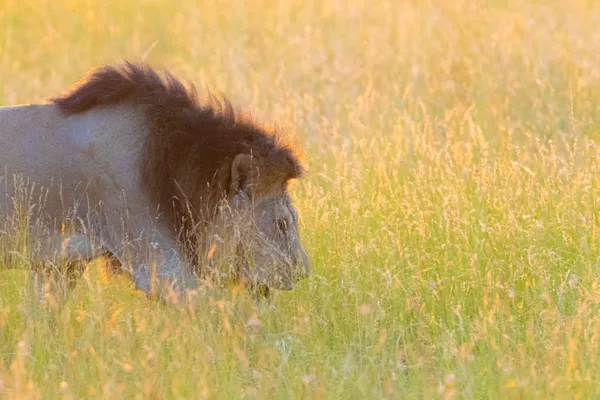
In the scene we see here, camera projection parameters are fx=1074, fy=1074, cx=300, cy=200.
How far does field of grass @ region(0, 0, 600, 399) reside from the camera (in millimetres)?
4586

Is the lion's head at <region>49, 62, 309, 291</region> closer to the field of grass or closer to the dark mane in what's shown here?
the dark mane

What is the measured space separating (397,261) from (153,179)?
1.49 meters

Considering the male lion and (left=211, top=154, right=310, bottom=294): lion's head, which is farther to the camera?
(left=211, top=154, right=310, bottom=294): lion's head

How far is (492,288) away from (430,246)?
30.4 inches

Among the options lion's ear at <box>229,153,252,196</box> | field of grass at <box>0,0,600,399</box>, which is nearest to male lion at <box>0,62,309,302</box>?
lion's ear at <box>229,153,252,196</box>

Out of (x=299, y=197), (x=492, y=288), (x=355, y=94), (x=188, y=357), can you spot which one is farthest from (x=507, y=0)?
(x=188, y=357)

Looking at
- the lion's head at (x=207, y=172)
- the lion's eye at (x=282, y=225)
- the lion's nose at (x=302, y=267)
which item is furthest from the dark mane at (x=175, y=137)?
the lion's nose at (x=302, y=267)

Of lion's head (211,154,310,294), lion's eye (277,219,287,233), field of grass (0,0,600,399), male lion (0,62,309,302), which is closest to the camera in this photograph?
field of grass (0,0,600,399)

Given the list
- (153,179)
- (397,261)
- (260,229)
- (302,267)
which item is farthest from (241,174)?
(397,261)

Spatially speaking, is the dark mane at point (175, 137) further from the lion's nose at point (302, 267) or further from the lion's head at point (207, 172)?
the lion's nose at point (302, 267)

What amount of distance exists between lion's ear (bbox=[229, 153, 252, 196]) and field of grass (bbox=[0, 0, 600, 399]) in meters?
0.56

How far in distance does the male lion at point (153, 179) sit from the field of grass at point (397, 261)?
0.23m

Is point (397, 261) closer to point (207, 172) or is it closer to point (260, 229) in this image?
point (260, 229)

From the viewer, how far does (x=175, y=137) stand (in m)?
5.41
